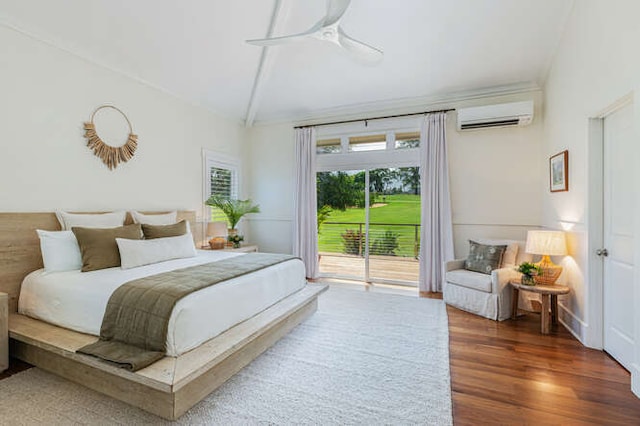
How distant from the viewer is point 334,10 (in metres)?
2.68

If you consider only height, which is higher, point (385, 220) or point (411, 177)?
point (411, 177)

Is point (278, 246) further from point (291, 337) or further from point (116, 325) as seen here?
point (116, 325)

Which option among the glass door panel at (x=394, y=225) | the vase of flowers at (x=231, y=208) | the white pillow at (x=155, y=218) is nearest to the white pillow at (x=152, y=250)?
the white pillow at (x=155, y=218)

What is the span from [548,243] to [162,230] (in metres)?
4.26

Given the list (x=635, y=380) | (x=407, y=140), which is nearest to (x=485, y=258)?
(x=635, y=380)

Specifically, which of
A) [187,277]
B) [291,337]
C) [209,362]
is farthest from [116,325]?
[291,337]

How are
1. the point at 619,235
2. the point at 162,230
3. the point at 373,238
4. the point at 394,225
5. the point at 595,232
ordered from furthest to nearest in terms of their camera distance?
the point at 373,238 → the point at 394,225 → the point at 162,230 → the point at 595,232 → the point at 619,235

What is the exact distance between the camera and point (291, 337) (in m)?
3.08

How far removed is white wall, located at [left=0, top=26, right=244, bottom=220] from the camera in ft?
9.66

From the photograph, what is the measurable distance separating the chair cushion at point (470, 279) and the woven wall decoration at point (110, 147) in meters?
4.32

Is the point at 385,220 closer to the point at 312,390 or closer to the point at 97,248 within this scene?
the point at 312,390

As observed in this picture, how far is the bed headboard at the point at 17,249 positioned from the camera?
2838 mm

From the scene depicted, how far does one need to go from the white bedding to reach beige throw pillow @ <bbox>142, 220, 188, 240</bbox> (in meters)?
0.73

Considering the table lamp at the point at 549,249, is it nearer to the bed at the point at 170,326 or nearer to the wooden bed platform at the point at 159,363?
the bed at the point at 170,326
